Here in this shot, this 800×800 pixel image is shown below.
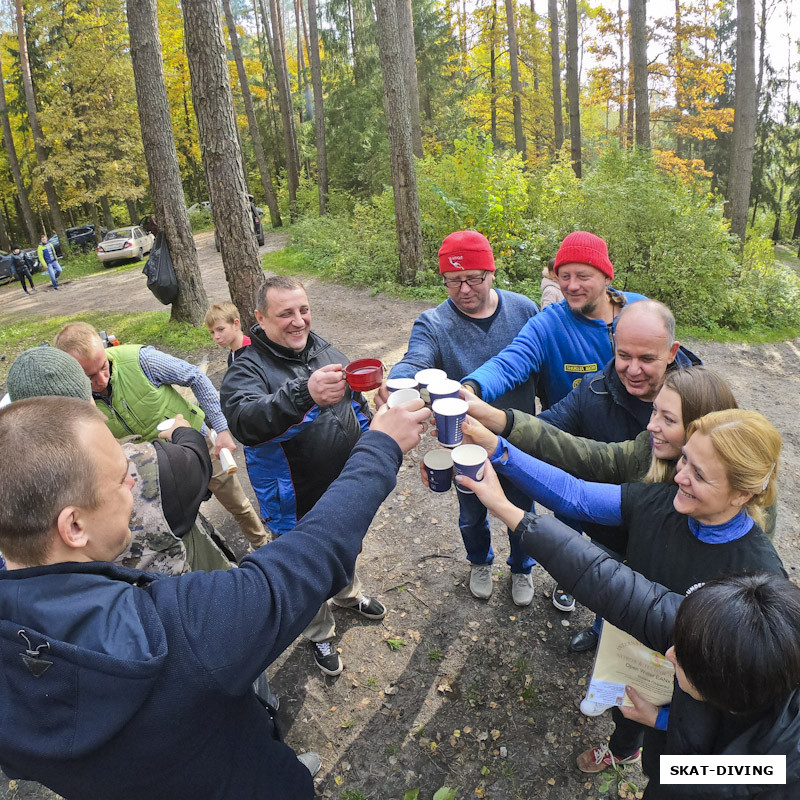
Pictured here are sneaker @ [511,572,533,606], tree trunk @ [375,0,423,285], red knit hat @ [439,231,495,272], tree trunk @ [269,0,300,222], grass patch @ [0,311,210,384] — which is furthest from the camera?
tree trunk @ [269,0,300,222]

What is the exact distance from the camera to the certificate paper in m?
1.84

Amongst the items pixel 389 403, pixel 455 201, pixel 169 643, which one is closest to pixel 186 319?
pixel 455 201

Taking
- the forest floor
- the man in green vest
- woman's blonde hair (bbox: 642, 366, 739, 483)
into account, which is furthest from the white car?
woman's blonde hair (bbox: 642, 366, 739, 483)

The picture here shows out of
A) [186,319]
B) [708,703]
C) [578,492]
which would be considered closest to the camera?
[708,703]

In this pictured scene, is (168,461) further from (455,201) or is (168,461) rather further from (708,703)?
(455,201)

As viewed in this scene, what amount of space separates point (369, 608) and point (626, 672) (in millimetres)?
2074

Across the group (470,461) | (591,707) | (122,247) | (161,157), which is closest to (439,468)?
(470,461)

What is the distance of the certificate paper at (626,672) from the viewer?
1844 millimetres

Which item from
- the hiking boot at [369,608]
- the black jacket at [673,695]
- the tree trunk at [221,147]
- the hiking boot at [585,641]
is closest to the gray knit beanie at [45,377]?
the black jacket at [673,695]

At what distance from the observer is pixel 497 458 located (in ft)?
7.75

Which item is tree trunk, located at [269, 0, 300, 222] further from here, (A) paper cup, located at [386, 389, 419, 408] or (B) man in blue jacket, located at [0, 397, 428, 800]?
(B) man in blue jacket, located at [0, 397, 428, 800]

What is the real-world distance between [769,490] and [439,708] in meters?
2.21

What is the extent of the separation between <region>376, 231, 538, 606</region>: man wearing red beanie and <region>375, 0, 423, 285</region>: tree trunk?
8171 millimetres

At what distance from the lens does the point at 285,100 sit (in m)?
21.8
